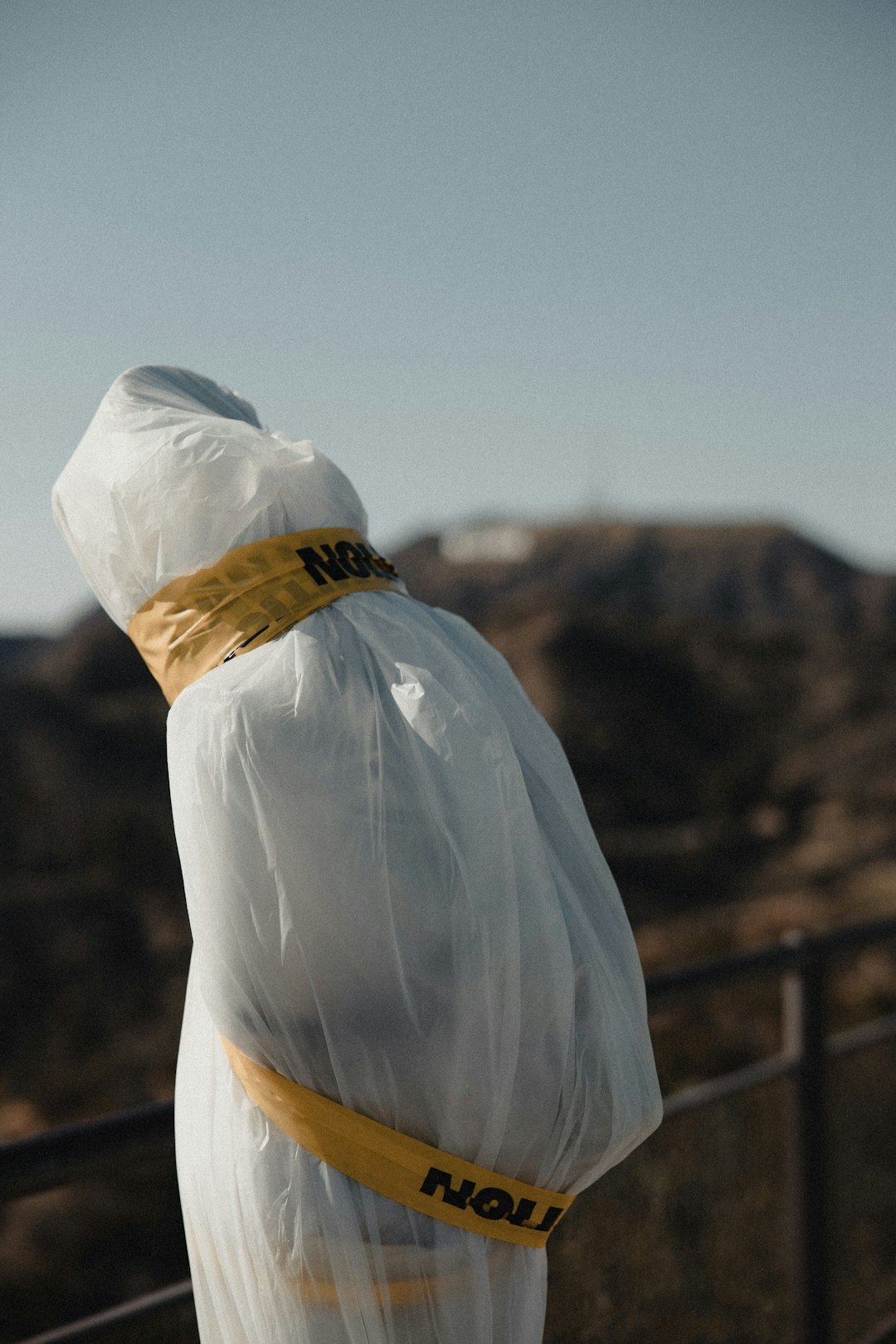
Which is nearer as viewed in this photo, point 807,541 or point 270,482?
point 270,482

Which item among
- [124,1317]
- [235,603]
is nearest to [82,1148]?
[124,1317]

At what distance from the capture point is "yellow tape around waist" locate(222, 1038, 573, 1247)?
1.02 metres

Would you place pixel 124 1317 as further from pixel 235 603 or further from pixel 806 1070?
pixel 806 1070

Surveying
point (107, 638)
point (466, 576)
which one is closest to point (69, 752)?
point (107, 638)

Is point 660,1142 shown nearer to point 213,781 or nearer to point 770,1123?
point 770,1123

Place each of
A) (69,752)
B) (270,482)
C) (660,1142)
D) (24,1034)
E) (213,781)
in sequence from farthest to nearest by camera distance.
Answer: (69,752) → (24,1034) → (660,1142) → (270,482) → (213,781)

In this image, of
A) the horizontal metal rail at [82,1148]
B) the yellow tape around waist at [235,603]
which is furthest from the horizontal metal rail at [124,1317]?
the yellow tape around waist at [235,603]

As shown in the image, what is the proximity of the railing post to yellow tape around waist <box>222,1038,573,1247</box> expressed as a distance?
1.34 metres

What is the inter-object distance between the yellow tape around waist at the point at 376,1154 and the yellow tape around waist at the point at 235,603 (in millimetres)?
348

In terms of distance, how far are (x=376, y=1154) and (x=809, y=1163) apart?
5.03ft

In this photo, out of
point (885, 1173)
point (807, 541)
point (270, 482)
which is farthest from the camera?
point (807, 541)

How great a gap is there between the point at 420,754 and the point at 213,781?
180 mm

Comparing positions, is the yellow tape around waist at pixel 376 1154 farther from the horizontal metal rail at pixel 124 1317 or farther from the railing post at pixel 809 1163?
the railing post at pixel 809 1163

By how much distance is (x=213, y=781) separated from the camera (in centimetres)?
100
